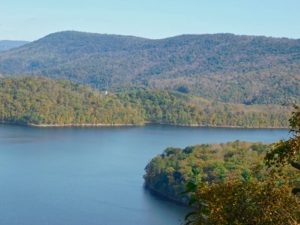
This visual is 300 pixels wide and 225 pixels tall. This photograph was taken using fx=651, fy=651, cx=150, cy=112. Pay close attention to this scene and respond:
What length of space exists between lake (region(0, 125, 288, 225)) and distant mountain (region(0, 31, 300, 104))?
51.6 m

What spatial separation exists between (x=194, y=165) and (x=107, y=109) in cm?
4898

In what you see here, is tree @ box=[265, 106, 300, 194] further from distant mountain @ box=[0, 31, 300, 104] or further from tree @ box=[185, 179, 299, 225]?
distant mountain @ box=[0, 31, 300, 104]

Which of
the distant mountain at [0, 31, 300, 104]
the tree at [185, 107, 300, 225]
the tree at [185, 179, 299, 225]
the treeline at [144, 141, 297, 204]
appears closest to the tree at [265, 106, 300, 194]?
the tree at [185, 107, 300, 225]

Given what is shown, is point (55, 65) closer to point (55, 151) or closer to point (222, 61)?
point (222, 61)

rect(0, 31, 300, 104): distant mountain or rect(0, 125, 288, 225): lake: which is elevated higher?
rect(0, 31, 300, 104): distant mountain

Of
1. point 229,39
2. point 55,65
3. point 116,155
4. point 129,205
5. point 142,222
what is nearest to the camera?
point 142,222

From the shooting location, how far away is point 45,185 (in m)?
34.2

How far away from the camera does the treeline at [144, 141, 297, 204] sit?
32.2 metres

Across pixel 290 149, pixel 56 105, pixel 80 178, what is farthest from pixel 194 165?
pixel 56 105

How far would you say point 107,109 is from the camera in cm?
8306

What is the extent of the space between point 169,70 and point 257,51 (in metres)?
22.3

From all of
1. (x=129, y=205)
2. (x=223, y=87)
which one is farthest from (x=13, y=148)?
(x=223, y=87)

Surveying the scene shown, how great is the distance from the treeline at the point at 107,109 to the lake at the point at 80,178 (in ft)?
36.8

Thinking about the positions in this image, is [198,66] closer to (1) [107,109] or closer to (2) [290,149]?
(1) [107,109]
